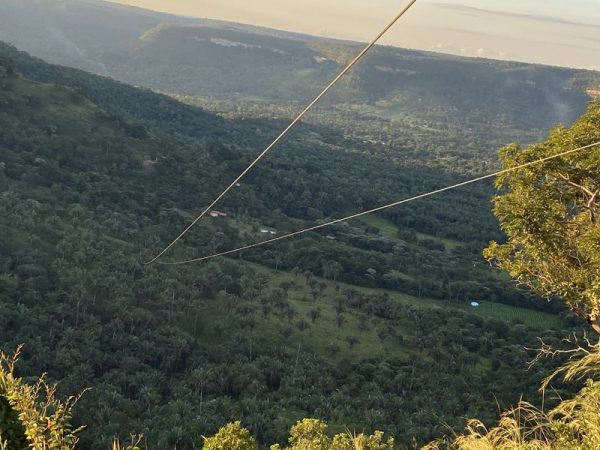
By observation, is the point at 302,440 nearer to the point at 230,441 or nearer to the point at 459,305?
the point at 230,441

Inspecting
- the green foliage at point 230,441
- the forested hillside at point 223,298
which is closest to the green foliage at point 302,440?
the green foliage at point 230,441

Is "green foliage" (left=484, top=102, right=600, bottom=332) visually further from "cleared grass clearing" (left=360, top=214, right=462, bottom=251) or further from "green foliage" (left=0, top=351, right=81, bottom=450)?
"cleared grass clearing" (left=360, top=214, right=462, bottom=251)

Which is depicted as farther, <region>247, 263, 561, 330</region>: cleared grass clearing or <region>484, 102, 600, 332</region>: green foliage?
<region>247, 263, 561, 330</region>: cleared grass clearing

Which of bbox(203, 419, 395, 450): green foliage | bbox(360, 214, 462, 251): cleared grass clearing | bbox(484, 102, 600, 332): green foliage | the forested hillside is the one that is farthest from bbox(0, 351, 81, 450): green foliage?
bbox(360, 214, 462, 251): cleared grass clearing

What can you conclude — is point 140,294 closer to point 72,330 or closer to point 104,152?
point 72,330

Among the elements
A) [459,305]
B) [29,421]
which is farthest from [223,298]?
[29,421]

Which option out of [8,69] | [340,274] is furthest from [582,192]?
[8,69]
